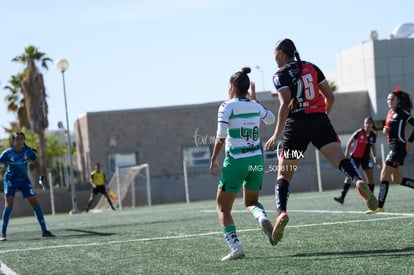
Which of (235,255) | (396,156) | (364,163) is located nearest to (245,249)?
(235,255)

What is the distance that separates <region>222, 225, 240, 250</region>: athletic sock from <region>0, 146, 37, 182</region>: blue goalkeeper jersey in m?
6.24

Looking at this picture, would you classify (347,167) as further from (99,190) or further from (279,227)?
(99,190)

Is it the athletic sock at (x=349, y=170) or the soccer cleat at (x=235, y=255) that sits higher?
the athletic sock at (x=349, y=170)

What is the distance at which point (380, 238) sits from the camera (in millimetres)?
9250

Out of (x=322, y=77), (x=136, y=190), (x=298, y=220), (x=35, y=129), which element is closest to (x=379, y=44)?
(x=136, y=190)

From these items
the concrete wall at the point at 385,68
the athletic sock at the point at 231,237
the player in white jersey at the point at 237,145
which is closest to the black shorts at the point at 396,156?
the player in white jersey at the point at 237,145

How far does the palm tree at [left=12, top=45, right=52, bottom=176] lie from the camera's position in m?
53.0

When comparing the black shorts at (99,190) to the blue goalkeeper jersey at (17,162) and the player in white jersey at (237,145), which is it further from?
the player in white jersey at (237,145)

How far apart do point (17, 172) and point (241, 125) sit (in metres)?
6.66

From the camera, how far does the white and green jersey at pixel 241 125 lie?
8.41 meters

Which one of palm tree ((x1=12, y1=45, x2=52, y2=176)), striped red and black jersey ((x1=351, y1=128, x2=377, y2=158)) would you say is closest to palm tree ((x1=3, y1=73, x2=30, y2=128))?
palm tree ((x1=12, y1=45, x2=52, y2=176))

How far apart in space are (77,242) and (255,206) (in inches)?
151

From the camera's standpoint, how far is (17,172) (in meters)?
14.1

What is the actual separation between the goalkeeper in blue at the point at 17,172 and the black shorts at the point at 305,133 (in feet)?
19.6
